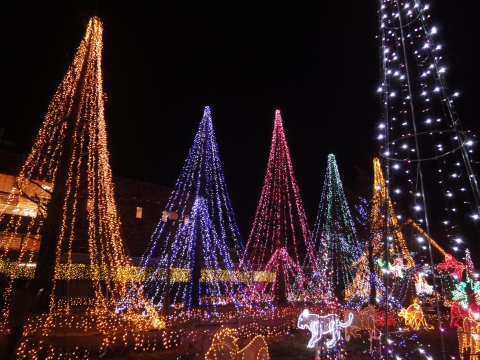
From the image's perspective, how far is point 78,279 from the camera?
18.5 m

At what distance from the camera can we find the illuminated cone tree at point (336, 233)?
851 inches

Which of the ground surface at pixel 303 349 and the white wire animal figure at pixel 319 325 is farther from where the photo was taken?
the white wire animal figure at pixel 319 325

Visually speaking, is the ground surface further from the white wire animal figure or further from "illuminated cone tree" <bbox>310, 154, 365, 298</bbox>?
"illuminated cone tree" <bbox>310, 154, 365, 298</bbox>

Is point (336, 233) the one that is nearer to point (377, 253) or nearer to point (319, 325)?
point (377, 253)

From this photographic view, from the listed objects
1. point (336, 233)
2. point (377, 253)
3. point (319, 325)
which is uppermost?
point (336, 233)

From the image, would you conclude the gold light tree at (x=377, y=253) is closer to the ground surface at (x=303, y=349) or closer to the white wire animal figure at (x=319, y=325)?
the ground surface at (x=303, y=349)

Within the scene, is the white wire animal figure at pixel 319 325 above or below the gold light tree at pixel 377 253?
below

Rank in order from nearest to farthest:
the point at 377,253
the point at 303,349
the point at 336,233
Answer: the point at 303,349 < the point at 377,253 < the point at 336,233

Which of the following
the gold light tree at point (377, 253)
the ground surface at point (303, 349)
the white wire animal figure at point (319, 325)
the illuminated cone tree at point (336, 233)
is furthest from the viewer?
the illuminated cone tree at point (336, 233)

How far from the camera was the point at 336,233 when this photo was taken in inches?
854

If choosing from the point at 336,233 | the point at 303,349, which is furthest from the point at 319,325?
the point at 336,233

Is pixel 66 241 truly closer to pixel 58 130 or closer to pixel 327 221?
pixel 58 130

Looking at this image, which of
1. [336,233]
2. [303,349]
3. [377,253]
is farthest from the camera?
[336,233]

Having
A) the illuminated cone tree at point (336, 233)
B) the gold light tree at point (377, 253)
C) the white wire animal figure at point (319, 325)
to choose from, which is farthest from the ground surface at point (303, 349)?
the illuminated cone tree at point (336, 233)
